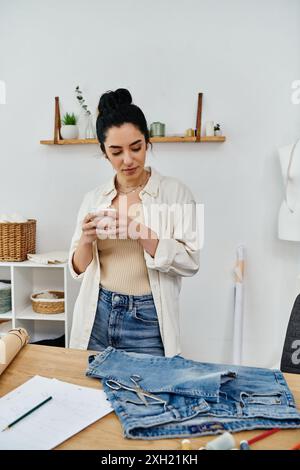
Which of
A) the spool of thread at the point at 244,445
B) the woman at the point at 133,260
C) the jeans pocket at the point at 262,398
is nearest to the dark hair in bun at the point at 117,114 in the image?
the woman at the point at 133,260

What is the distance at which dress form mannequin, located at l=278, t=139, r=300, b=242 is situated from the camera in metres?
2.23

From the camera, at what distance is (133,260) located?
1474 mm

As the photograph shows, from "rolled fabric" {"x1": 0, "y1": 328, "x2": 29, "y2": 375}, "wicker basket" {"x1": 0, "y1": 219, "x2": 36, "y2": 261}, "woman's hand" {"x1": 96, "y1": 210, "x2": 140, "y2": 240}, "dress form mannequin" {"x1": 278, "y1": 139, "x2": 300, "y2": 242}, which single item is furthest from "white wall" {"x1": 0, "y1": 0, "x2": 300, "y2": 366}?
"rolled fabric" {"x1": 0, "y1": 328, "x2": 29, "y2": 375}

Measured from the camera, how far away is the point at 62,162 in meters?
2.64

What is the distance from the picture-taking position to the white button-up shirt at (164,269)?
1429 millimetres

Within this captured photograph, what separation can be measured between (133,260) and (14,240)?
1194 mm

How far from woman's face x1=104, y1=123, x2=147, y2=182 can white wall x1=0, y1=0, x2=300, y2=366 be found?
1063mm

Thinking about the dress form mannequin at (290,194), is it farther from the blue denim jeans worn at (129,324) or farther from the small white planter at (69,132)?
the small white planter at (69,132)

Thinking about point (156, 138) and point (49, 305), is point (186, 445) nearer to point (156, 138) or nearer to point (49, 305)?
point (49, 305)

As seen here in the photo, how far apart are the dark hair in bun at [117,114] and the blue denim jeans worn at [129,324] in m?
0.60

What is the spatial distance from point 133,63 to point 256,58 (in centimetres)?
75

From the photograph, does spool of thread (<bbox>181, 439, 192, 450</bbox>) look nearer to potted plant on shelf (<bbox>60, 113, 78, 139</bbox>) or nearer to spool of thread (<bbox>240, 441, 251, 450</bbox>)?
spool of thread (<bbox>240, 441, 251, 450</bbox>)

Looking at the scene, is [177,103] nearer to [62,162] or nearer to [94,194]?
[62,162]
